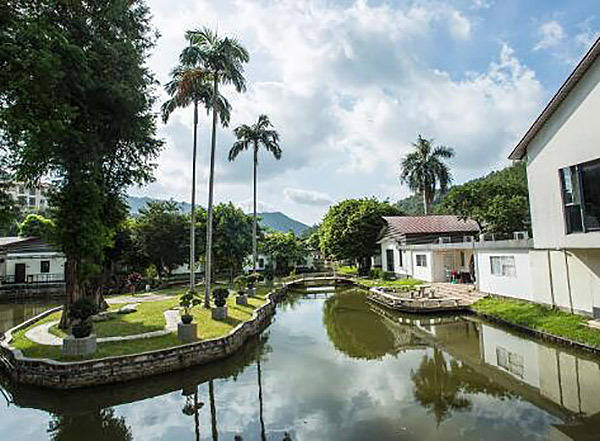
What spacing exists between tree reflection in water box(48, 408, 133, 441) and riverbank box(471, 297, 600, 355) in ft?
44.9

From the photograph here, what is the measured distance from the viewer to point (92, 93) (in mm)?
13930

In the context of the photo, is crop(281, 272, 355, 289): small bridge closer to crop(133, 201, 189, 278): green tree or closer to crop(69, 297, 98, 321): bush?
crop(133, 201, 189, 278): green tree

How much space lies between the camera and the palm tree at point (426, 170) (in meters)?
41.2

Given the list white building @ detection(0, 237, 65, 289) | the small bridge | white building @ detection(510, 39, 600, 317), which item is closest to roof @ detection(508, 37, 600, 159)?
white building @ detection(510, 39, 600, 317)

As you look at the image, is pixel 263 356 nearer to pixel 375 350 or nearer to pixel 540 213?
Answer: pixel 375 350

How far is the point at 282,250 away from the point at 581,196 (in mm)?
35374

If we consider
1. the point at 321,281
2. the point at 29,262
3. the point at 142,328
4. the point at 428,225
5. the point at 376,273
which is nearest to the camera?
the point at 142,328

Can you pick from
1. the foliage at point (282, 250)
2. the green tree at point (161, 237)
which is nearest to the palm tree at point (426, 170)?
the foliage at point (282, 250)

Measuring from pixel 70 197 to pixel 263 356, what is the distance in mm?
9575

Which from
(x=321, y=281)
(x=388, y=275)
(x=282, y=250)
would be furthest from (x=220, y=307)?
(x=282, y=250)

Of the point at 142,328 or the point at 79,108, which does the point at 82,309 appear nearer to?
the point at 142,328

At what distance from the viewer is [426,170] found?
136ft

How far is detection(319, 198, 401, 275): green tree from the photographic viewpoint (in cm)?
3850

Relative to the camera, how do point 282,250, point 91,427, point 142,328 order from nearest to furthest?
point 91,427 < point 142,328 < point 282,250
